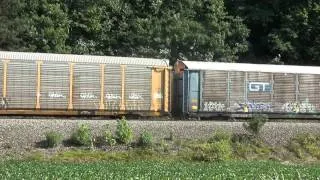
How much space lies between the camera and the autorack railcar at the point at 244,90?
110 feet

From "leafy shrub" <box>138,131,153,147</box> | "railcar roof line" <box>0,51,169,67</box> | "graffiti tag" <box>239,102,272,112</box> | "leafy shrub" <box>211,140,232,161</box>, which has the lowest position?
"leafy shrub" <box>211,140,232,161</box>

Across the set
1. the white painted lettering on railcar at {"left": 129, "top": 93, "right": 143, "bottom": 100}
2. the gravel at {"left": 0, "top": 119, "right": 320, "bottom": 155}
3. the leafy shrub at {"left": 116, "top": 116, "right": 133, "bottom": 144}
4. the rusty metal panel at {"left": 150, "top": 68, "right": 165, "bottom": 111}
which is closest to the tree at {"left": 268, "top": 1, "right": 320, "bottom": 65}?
the gravel at {"left": 0, "top": 119, "right": 320, "bottom": 155}

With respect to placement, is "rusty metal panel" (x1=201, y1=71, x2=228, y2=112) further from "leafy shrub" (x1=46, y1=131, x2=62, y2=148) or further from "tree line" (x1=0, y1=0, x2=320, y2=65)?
"tree line" (x1=0, y1=0, x2=320, y2=65)

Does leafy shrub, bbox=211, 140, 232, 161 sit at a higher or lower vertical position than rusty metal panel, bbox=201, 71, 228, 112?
lower

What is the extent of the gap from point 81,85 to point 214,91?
703 centimetres

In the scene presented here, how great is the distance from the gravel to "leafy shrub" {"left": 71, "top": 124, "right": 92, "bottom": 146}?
0.56 meters

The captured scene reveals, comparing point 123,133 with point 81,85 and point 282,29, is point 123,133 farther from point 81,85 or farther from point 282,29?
point 282,29

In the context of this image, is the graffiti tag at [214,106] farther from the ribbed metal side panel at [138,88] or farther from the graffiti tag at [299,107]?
the graffiti tag at [299,107]

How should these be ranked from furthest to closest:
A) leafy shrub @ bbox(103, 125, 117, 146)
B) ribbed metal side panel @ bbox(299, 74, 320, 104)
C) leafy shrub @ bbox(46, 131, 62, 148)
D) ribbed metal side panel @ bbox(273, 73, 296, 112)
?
ribbed metal side panel @ bbox(299, 74, 320, 104) < ribbed metal side panel @ bbox(273, 73, 296, 112) < leafy shrub @ bbox(103, 125, 117, 146) < leafy shrub @ bbox(46, 131, 62, 148)

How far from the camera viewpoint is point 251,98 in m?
34.4

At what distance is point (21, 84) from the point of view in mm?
30922

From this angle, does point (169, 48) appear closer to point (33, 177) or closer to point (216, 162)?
point (216, 162)

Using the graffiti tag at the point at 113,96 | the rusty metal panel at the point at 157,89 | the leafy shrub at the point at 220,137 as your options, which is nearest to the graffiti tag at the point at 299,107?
the rusty metal panel at the point at 157,89

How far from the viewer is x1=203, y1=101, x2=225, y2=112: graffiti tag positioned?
3344 centimetres
